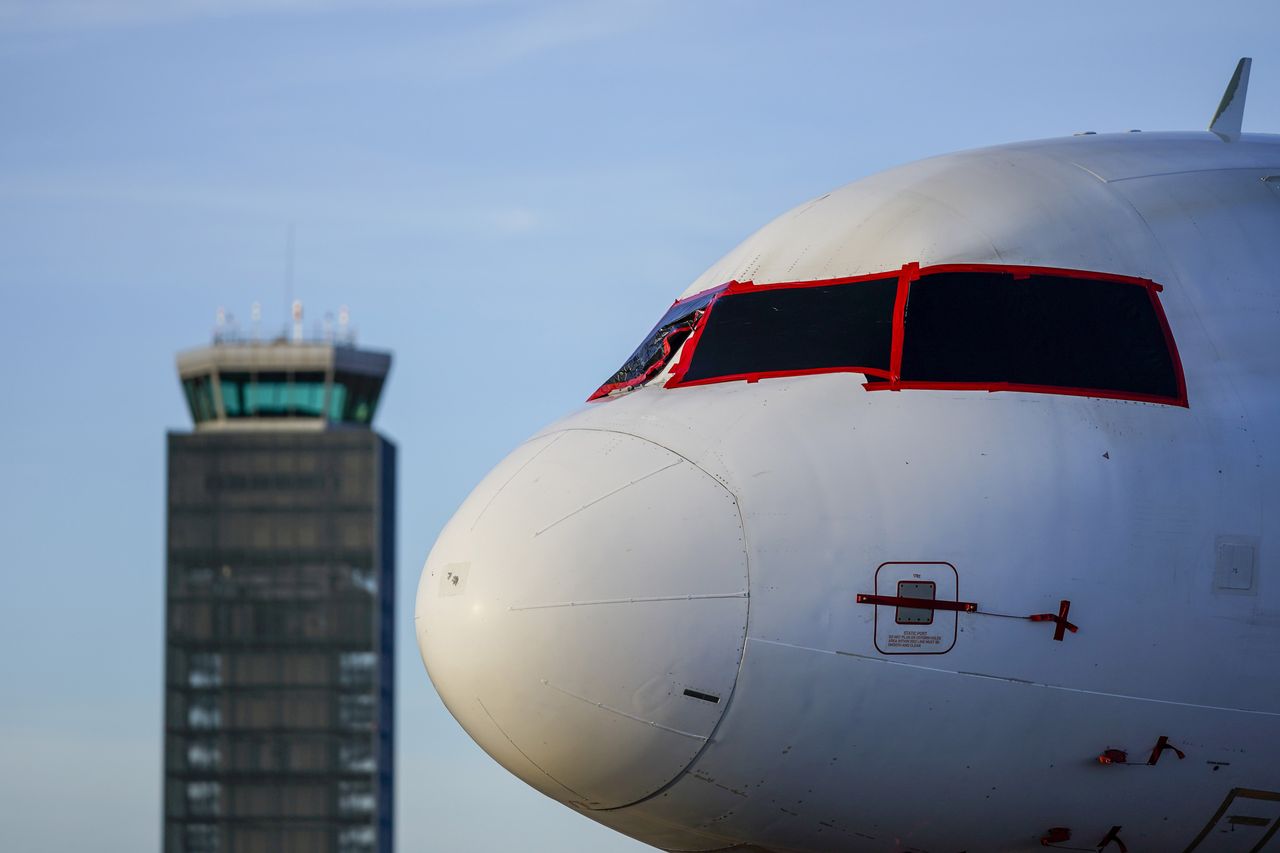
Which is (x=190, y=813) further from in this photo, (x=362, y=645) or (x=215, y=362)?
(x=215, y=362)

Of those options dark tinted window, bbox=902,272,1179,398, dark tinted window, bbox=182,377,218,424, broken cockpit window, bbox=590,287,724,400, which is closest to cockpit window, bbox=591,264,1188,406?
dark tinted window, bbox=902,272,1179,398

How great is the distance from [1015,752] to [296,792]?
182 m

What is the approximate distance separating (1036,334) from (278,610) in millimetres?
184445

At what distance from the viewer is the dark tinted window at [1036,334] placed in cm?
1274

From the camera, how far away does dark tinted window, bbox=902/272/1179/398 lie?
41.8 ft

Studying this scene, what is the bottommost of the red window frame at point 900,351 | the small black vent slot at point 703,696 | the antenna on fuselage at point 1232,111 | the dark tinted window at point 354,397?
the small black vent slot at point 703,696

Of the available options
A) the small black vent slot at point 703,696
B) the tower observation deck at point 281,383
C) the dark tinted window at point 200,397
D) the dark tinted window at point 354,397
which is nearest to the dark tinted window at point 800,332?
the small black vent slot at point 703,696

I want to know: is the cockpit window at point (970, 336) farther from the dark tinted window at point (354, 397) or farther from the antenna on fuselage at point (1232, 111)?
the dark tinted window at point (354, 397)

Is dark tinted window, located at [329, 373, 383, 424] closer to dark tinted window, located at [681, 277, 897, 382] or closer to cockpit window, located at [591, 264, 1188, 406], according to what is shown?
dark tinted window, located at [681, 277, 897, 382]

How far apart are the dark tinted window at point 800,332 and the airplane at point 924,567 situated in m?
0.02

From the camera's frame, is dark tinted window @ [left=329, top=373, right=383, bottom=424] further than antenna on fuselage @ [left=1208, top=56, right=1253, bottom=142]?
Yes

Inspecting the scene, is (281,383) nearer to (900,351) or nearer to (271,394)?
(271,394)

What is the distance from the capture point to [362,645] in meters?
193

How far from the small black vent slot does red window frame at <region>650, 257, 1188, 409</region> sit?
189 centimetres
